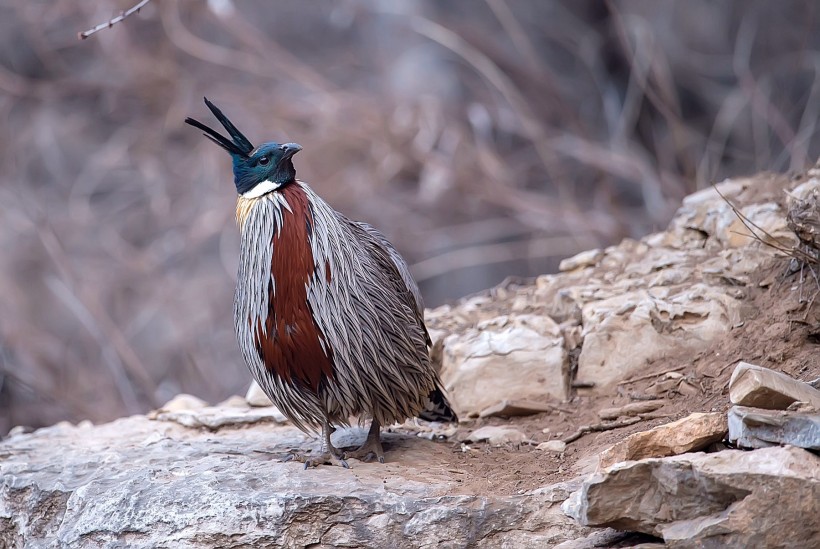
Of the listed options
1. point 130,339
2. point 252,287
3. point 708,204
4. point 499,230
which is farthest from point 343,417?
point 130,339

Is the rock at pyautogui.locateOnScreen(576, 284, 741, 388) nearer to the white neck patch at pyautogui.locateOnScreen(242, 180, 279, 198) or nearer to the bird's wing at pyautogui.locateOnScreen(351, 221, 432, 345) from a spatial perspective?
the bird's wing at pyautogui.locateOnScreen(351, 221, 432, 345)

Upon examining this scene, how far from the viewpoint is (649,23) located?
29.4 ft

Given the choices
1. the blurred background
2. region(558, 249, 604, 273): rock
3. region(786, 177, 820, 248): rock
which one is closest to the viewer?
region(786, 177, 820, 248): rock

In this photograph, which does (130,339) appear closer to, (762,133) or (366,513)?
(762,133)

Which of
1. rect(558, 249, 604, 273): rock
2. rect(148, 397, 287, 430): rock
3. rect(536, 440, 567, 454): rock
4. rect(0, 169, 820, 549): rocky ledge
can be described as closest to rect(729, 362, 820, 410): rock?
rect(0, 169, 820, 549): rocky ledge

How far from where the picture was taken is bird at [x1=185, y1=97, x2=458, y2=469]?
12.2ft

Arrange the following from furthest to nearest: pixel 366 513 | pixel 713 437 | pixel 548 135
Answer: pixel 548 135 → pixel 366 513 → pixel 713 437

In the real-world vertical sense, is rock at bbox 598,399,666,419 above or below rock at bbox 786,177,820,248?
below

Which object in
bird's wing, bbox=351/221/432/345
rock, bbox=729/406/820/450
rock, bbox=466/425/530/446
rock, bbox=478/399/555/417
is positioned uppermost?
bird's wing, bbox=351/221/432/345

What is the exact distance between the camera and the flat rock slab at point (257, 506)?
3209 mm

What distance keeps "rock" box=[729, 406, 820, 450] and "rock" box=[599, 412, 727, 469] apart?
0.08m

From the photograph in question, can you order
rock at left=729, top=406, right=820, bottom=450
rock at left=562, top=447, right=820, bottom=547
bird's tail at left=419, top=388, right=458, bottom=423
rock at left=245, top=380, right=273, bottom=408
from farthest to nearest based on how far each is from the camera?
rock at left=245, top=380, right=273, bottom=408
bird's tail at left=419, top=388, right=458, bottom=423
rock at left=729, top=406, right=820, bottom=450
rock at left=562, top=447, right=820, bottom=547

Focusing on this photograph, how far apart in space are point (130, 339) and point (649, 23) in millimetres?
5395

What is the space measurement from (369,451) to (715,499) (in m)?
1.57
